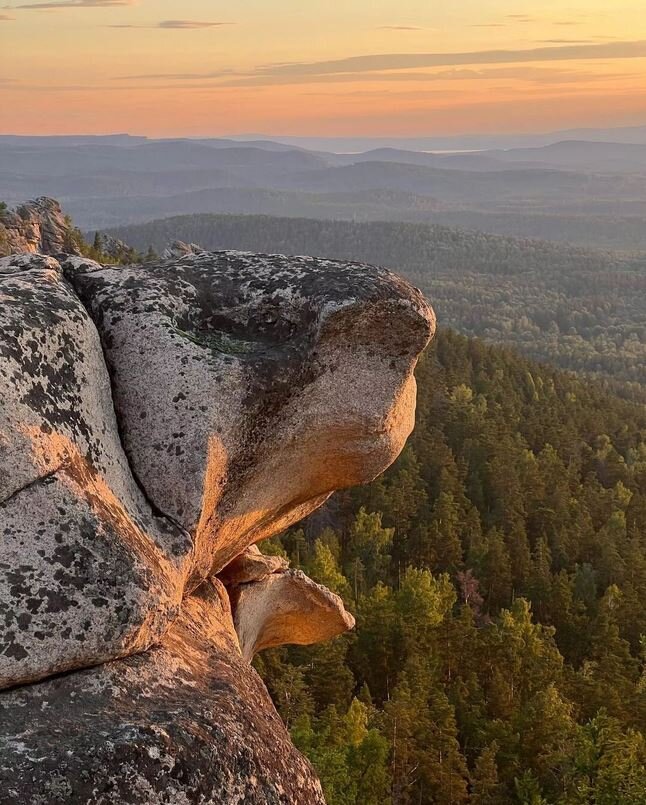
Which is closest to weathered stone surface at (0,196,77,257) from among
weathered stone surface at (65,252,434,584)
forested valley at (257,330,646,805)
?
forested valley at (257,330,646,805)

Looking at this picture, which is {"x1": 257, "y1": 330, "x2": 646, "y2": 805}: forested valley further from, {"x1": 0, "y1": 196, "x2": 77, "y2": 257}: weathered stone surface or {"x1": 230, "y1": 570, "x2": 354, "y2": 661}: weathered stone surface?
{"x1": 0, "y1": 196, "x2": 77, "y2": 257}: weathered stone surface

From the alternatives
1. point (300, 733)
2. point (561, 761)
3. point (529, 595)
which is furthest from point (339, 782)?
point (529, 595)

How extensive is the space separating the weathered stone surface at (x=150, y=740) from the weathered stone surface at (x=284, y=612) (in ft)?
15.2

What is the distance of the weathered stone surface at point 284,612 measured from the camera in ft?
45.8

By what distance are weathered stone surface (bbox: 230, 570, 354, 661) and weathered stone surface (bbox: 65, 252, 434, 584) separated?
6.98 feet

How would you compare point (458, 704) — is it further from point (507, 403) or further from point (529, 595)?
point (507, 403)

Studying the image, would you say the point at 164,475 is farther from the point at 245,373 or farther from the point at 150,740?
the point at 150,740

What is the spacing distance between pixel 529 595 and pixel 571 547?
11.0 metres

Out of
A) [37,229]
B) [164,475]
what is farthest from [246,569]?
[37,229]

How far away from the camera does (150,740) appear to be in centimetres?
716

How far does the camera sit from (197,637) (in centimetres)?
997

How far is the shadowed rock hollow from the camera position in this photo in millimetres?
7383

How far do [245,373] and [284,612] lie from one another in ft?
23.0

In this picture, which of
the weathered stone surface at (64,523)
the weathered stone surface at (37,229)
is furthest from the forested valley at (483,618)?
the weathered stone surface at (37,229)
